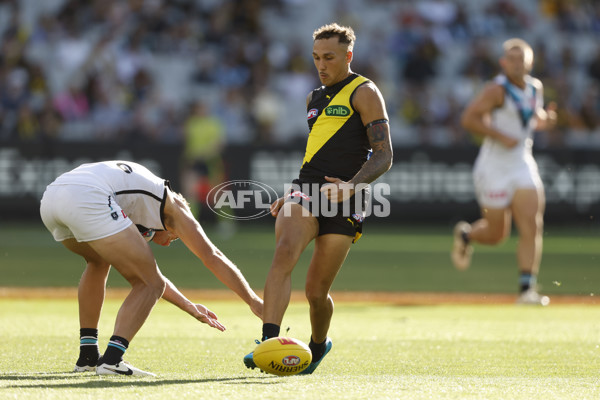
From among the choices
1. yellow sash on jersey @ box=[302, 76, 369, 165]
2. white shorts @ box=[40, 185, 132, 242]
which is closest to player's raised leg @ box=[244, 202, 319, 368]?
yellow sash on jersey @ box=[302, 76, 369, 165]

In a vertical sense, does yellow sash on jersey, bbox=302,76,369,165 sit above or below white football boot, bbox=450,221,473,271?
above

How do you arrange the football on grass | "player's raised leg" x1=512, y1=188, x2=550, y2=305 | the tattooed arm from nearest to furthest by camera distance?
the football on grass → the tattooed arm → "player's raised leg" x1=512, y1=188, x2=550, y2=305

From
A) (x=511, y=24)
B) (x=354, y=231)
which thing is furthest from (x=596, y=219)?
(x=354, y=231)

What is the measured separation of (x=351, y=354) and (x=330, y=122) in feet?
6.50

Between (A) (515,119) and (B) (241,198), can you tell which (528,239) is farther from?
(B) (241,198)

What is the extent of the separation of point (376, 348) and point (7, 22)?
21.4 metres

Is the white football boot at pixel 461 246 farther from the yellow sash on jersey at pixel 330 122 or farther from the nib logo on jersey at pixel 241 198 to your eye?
the nib logo on jersey at pixel 241 198

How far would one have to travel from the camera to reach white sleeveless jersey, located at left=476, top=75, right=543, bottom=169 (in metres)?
12.1

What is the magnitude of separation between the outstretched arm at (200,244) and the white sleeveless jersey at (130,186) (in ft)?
0.25

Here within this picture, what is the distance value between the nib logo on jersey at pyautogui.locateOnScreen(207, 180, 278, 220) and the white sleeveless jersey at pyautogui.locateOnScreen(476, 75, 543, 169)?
31.6ft

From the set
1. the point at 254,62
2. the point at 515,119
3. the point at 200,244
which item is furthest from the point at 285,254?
the point at 254,62

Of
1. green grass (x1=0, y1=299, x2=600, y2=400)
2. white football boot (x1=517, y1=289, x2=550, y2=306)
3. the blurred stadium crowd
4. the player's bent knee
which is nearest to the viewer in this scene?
green grass (x1=0, y1=299, x2=600, y2=400)

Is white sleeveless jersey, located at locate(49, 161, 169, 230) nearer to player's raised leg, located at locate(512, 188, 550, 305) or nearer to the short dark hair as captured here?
the short dark hair

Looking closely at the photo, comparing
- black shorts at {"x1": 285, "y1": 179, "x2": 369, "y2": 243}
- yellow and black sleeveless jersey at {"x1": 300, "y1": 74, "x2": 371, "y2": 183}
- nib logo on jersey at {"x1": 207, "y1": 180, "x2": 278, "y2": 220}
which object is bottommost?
nib logo on jersey at {"x1": 207, "y1": 180, "x2": 278, "y2": 220}
